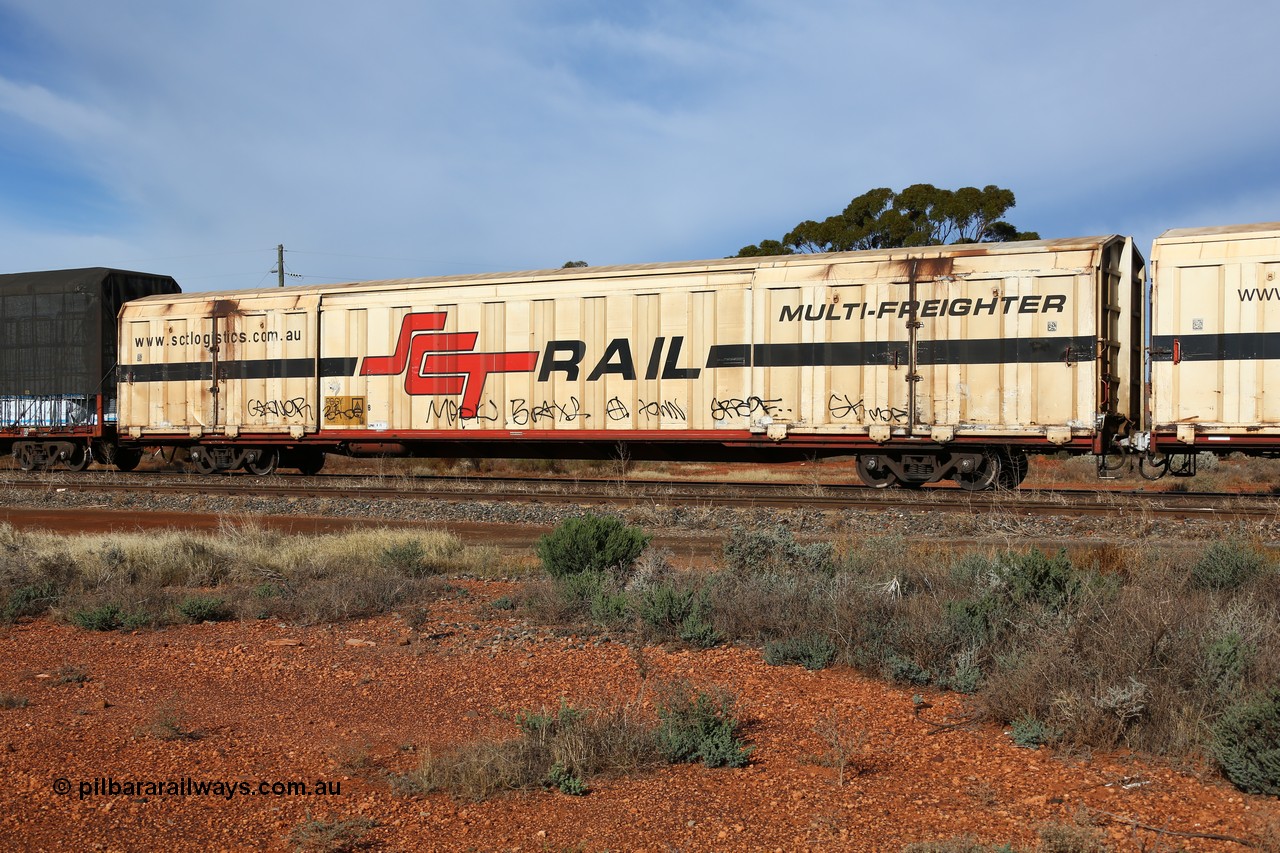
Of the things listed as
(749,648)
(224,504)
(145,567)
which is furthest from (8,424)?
(749,648)

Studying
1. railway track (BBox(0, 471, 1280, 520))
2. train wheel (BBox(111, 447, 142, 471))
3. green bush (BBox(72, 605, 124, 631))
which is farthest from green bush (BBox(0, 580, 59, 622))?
train wheel (BBox(111, 447, 142, 471))

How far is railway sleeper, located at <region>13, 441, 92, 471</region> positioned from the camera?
841 inches

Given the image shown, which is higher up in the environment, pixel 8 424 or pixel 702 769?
pixel 8 424

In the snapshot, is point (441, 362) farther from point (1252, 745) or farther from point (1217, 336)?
point (1252, 745)

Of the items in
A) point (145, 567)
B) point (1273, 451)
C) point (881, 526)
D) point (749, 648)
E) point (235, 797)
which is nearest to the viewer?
point (235, 797)

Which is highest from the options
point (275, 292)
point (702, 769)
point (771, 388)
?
point (275, 292)

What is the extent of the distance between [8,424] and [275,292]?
25.6 ft

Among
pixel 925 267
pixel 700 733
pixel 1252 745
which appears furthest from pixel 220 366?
pixel 1252 745

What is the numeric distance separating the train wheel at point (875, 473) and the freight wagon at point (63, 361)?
1594 cm

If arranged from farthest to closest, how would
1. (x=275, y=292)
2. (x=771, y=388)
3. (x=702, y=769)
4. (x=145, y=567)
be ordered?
(x=275, y=292)
(x=771, y=388)
(x=145, y=567)
(x=702, y=769)

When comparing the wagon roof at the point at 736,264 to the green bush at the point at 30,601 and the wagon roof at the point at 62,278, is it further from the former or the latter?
the green bush at the point at 30,601

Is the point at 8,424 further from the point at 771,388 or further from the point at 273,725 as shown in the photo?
the point at 273,725

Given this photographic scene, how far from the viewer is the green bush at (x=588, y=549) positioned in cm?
873

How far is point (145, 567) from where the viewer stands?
9297 millimetres
